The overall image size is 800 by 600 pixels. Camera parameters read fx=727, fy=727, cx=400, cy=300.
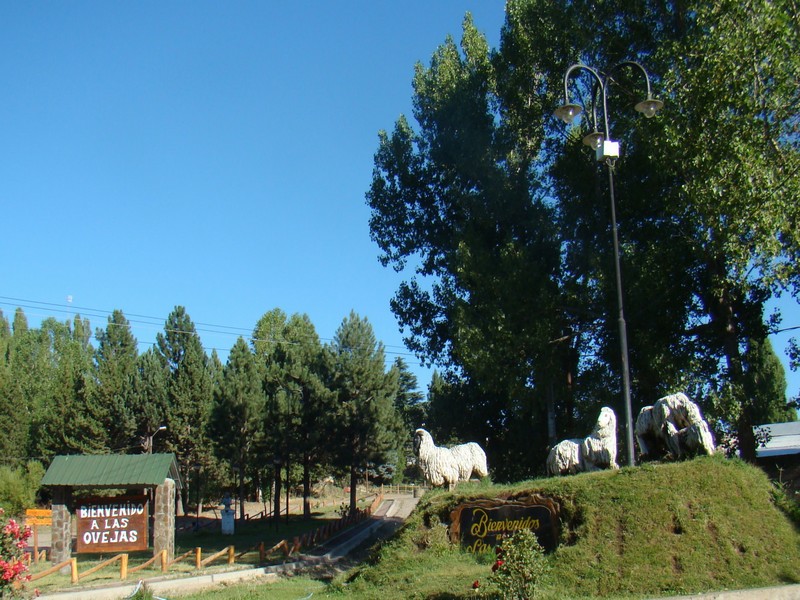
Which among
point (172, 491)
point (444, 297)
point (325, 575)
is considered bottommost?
point (325, 575)

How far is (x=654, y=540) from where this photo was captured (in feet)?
37.7

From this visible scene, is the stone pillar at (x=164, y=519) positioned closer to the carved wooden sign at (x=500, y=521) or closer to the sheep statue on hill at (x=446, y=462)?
the sheep statue on hill at (x=446, y=462)

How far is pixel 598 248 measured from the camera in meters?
22.2

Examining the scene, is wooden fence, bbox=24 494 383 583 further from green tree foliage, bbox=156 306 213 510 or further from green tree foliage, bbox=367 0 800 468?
green tree foliage, bbox=156 306 213 510

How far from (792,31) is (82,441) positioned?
3943 centimetres

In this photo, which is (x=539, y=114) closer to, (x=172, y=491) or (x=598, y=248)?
(x=598, y=248)

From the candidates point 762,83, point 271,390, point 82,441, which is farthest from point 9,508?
point 762,83

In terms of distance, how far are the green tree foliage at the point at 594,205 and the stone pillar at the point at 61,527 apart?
42.1 feet

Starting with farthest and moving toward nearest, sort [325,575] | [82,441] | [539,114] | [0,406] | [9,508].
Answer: [0,406], [82,441], [9,508], [539,114], [325,575]

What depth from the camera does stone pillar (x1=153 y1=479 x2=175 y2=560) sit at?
21.6 m

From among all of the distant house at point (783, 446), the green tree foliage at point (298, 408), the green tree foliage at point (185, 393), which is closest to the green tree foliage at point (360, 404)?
the green tree foliage at point (298, 408)

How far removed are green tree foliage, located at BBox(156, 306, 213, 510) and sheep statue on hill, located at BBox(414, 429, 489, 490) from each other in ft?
90.6

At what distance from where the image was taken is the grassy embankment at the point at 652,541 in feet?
35.2

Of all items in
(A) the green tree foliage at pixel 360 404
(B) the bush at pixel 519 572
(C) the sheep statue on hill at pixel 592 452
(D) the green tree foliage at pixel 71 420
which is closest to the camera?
(B) the bush at pixel 519 572
